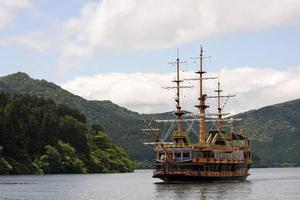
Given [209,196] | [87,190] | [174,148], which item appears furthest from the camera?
[174,148]

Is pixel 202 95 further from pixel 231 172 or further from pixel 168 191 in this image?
pixel 168 191

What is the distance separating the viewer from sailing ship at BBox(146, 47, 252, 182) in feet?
461

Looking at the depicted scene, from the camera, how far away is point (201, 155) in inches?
5699

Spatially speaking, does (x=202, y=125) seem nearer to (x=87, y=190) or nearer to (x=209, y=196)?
(x=87, y=190)

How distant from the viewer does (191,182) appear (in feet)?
475

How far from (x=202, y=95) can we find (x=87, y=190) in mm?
40725

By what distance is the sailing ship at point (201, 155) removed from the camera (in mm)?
140625

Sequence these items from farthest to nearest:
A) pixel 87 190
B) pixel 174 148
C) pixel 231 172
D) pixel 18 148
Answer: pixel 18 148, pixel 231 172, pixel 174 148, pixel 87 190

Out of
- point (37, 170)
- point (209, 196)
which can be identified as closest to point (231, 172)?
point (209, 196)

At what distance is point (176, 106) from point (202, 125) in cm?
722

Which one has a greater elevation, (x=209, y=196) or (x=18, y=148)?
(x=18, y=148)

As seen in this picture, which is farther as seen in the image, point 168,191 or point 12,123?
point 12,123

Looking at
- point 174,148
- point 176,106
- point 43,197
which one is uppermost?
point 176,106

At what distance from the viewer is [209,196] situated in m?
107
